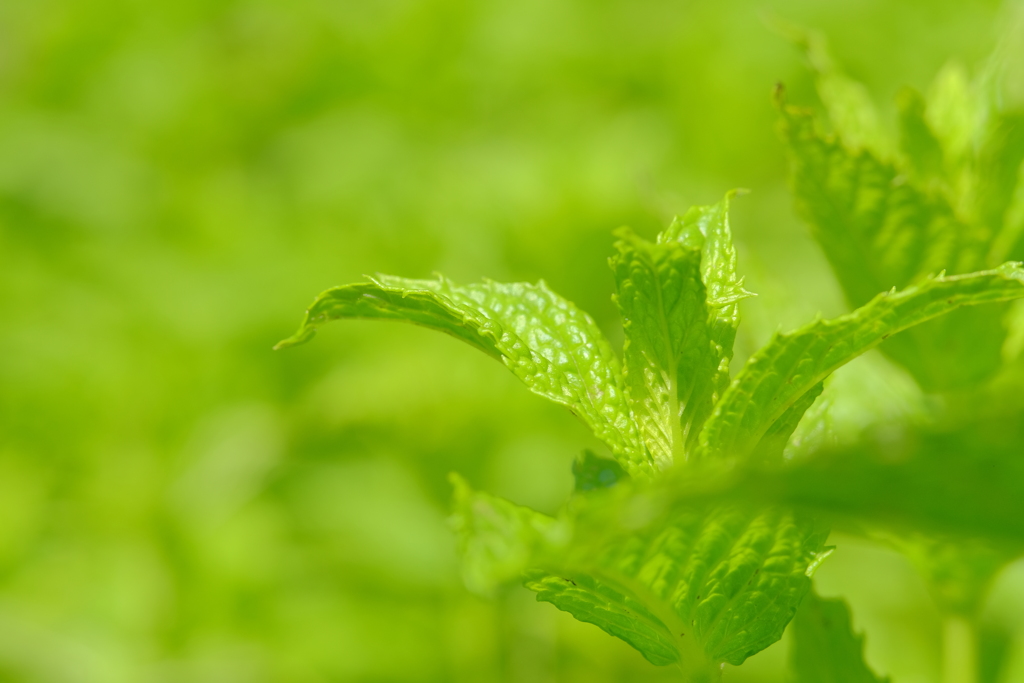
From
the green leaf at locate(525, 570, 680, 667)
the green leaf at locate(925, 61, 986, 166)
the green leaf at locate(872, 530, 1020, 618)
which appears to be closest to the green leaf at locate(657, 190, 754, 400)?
the green leaf at locate(525, 570, 680, 667)

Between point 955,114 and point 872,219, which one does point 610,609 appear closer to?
point 872,219

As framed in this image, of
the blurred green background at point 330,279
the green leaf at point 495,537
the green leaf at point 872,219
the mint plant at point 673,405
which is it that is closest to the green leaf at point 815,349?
the mint plant at point 673,405

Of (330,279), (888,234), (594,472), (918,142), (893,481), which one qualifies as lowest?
(893,481)

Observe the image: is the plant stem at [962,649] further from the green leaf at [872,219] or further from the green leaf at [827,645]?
the green leaf at [872,219]

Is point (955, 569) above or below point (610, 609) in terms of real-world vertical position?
above

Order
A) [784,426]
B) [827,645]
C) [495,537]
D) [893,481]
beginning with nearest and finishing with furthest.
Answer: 1. [893,481]
2. [495,537]
3. [784,426]
4. [827,645]

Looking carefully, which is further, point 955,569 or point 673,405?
point 955,569

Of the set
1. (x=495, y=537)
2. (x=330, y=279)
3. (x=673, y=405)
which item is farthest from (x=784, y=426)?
(x=330, y=279)
